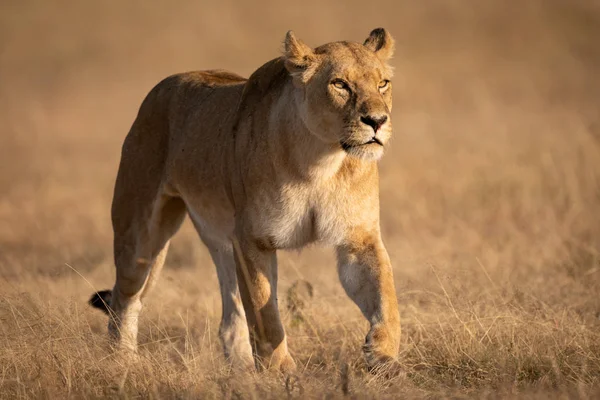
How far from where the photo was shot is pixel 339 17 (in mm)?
34188

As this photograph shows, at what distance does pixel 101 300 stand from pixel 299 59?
7.43 ft

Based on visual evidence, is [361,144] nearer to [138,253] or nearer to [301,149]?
[301,149]

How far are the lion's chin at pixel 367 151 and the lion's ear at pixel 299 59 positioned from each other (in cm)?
54

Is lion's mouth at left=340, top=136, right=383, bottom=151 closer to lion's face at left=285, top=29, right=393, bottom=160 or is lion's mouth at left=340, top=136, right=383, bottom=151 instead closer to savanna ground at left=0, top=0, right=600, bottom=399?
lion's face at left=285, top=29, right=393, bottom=160

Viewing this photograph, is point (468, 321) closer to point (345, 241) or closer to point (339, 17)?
point (345, 241)

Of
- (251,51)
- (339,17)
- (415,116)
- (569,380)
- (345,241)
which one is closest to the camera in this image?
(569,380)

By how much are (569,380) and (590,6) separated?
26.9 meters

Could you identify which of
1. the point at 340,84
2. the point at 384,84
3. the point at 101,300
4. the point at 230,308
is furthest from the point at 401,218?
the point at 340,84

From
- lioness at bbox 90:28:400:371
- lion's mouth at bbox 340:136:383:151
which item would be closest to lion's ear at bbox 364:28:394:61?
lioness at bbox 90:28:400:371

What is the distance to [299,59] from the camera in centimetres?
592

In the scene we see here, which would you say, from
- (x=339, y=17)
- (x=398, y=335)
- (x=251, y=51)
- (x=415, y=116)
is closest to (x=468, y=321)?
(x=398, y=335)

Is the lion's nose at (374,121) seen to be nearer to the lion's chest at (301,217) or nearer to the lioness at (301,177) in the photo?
the lioness at (301,177)

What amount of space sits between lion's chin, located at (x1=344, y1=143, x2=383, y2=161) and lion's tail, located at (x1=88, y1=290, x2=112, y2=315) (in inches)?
88.2

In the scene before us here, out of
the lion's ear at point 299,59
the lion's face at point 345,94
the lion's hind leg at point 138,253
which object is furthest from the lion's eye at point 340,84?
the lion's hind leg at point 138,253
